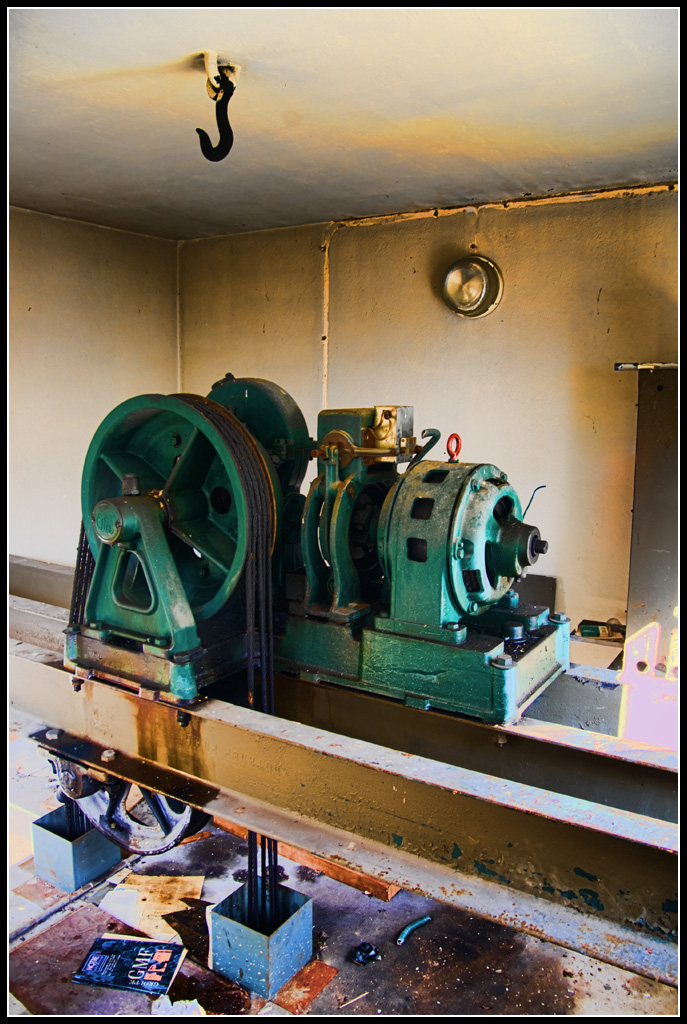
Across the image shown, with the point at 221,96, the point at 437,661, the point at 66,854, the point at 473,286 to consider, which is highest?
the point at 221,96

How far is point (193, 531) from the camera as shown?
1967 mm

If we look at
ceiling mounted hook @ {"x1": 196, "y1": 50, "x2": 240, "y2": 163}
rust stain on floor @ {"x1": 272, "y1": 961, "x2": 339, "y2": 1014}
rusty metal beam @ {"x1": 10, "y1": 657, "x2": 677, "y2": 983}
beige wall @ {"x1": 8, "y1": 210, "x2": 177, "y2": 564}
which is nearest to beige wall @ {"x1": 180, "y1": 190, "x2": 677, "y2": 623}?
beige wall @ {"x1": 8, "y1": 210, "x2": 177, "y2": 564}

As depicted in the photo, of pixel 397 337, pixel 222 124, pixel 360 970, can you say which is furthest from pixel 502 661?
pixel 397 337

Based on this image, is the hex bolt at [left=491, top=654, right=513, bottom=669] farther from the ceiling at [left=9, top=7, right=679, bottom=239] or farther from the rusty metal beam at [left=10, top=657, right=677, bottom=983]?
the ceiling at [left=9, top=7, right=679, bottom=239]

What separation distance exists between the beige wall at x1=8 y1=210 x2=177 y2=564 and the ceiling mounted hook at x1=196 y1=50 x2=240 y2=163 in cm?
219

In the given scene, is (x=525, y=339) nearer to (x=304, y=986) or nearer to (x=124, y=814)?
(x=124, y=814)

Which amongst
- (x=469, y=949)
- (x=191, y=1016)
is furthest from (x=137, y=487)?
(x=469, y=949)

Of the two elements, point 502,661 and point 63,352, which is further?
point 63,352

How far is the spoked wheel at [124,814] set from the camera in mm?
2221

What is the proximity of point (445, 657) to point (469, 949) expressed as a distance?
1.11 metres

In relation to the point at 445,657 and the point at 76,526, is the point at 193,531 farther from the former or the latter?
the point at 76,526

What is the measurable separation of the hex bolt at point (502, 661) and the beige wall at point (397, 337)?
5.74 feet

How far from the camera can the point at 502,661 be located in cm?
167

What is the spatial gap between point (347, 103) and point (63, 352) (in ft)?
7.97
